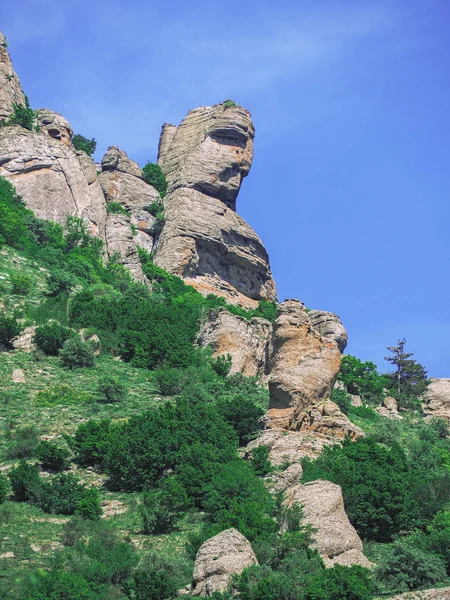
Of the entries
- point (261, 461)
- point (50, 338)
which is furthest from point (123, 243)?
point (261, 461)

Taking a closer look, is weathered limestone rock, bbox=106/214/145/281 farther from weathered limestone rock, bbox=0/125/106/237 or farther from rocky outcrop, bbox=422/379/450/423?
rocky outcrop, bbox=422/379/450/423

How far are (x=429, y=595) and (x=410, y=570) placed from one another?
2.94m

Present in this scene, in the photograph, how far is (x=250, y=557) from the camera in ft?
96.7

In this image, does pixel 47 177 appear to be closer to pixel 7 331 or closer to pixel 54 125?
pixel 54 125

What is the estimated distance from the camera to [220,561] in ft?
95.0

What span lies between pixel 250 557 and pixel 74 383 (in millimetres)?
23302

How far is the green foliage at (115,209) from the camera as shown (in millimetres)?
85375

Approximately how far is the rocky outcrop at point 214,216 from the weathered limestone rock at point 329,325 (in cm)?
1563

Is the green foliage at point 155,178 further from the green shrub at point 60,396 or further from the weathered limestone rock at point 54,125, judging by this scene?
the green shrub at point 60,396

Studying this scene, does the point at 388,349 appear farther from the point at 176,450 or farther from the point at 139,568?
the point at 139,568

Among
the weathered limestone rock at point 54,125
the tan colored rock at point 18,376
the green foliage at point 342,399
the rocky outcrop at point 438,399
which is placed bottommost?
the tan colored rock at point 18,376

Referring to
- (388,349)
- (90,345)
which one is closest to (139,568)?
(90,345)

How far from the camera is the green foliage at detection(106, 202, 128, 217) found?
8538cm

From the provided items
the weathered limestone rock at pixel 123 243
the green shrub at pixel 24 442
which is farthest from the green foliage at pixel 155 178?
the green shrub at pixel 24 442
